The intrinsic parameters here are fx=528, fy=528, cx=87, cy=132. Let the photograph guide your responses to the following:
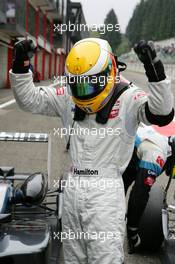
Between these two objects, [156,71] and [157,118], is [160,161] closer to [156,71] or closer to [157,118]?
[157,118]

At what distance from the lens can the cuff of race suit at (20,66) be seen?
9.70 ft

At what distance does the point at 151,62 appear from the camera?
2641 mm

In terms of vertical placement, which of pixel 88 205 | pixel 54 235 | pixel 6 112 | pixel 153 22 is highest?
pixel 88 205

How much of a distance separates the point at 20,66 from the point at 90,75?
42cm

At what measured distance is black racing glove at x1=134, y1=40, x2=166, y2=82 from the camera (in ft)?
8.55

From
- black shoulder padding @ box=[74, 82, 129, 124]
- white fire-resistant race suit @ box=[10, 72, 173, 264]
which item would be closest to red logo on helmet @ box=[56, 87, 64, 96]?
white fire-resistant race suit @ box=[10, 72, 173, 264]

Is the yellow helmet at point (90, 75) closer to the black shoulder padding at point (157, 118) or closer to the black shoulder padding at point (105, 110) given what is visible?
the black shoulder padding at point (105, 110)

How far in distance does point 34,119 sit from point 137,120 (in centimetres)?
971

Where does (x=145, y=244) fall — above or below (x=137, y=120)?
below

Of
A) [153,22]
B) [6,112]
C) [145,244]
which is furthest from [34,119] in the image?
[153,22]

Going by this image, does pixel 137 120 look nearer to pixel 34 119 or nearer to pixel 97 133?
pixel 97 133

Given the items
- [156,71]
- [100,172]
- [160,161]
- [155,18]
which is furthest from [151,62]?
[155,18]

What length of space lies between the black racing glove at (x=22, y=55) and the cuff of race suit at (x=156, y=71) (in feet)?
2.23

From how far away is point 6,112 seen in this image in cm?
1355
